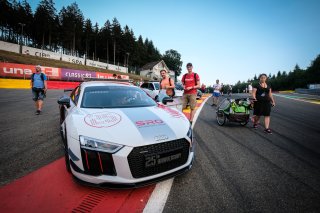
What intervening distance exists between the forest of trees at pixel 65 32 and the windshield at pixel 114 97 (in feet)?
169

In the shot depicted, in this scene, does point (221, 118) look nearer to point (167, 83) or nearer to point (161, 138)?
point (167, 83)

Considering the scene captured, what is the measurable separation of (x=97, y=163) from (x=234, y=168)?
2153 millimetres

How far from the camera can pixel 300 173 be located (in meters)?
3.02

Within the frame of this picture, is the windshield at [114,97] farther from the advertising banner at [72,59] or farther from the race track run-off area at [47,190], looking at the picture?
the advertising banner at [72,59]

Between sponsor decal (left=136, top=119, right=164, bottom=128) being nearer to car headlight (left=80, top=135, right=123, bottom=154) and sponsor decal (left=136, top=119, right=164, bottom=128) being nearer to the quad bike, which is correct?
car headlight (left=80, top=135, right=123, bottom=154)

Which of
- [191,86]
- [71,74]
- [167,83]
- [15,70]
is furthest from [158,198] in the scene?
[71,74]

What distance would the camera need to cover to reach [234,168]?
3.15m

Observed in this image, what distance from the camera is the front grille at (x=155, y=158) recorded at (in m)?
2.25

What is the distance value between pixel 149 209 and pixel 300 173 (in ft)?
8.07

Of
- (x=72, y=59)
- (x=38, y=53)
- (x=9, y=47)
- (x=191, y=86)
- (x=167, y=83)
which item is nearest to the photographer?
(x=191, y=86)

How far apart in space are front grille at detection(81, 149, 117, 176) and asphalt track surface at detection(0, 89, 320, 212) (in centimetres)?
78

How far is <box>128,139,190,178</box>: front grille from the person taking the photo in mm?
2246

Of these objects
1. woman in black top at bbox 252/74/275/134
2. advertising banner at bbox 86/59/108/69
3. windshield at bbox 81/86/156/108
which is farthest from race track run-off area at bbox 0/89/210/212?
advertising banner at bbox 86/59/108/69

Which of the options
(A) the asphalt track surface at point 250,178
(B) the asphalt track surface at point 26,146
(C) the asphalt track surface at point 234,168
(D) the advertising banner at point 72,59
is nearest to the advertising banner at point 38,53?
(D) the advertising banner at point 72,59
